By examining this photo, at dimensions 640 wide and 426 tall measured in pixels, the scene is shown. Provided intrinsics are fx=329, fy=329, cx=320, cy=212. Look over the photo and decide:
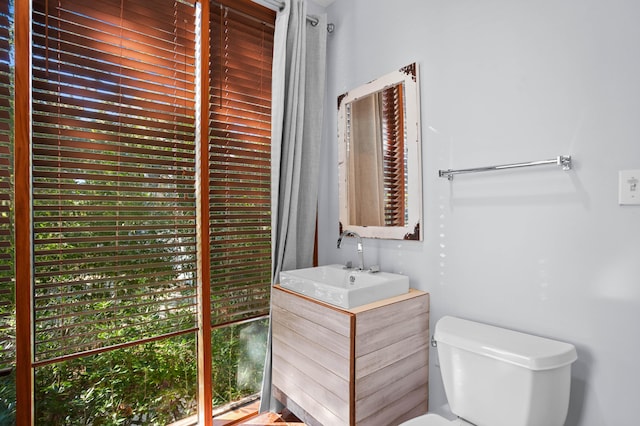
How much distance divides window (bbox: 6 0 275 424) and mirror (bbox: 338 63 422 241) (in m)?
0.51

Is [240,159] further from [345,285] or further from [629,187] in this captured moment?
[629,187]

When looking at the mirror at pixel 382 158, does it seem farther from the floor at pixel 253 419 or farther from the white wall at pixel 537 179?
the floor at pixel 253 419

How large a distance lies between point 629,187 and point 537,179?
0.26m

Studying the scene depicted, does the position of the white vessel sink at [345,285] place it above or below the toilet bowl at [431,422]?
above

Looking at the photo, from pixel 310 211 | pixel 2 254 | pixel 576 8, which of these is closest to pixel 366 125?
pixel 310 211

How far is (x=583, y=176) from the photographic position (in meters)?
1.15

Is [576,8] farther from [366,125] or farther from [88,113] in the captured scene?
[88,113]

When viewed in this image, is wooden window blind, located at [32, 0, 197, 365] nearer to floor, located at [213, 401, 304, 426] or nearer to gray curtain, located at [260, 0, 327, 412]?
gray curtain, located at [260, 0, 327, 412]

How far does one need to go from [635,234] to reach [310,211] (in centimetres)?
150

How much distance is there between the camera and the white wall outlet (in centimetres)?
104

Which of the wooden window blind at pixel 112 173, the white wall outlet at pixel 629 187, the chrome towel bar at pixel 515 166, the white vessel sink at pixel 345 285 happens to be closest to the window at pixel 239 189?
the wooden window blind at pixel 112 173

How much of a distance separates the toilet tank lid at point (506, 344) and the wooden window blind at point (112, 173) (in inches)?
52.0

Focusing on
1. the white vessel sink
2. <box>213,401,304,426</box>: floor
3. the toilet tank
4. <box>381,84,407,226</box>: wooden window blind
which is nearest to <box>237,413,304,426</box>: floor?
<box>213,401,304,426</box>: floor

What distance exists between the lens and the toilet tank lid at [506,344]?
3.42ft
